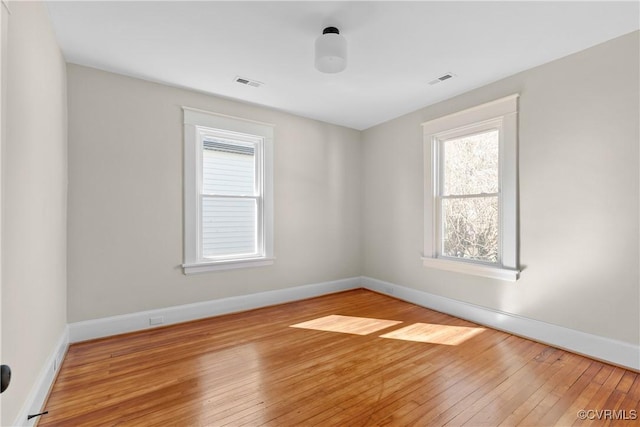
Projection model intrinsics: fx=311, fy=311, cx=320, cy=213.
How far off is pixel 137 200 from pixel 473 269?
3.75 metres

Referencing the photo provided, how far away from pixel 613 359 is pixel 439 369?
1435mm

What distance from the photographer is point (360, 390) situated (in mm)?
2188

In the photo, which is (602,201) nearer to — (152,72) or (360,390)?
(360,390)

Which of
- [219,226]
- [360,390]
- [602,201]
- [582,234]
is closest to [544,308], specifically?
[582,234]

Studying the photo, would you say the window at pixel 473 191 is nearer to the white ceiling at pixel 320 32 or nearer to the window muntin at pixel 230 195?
the white ceiling at pixel 320 32

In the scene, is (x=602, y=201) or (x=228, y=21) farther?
(x=602, y=201)

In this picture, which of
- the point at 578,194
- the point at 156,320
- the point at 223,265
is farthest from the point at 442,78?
the point at 156,320

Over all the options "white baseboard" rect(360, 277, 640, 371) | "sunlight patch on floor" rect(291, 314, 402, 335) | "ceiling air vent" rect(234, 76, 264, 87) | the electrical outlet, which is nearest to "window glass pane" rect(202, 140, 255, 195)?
"ceiling air vent" rect(234, 76, 264, 87)

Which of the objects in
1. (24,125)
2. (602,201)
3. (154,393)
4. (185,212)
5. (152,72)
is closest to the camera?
(24,125)

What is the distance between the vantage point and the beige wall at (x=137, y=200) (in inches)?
118

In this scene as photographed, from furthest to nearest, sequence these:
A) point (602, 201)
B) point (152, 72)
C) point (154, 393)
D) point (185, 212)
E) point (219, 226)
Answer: point (219, 226) → point (185, 212) → point (152, 72) → point (602, 201) → point (154, 393)

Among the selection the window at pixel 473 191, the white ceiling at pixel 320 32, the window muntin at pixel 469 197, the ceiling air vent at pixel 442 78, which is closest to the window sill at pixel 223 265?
the white ceiling at pixel 320 32

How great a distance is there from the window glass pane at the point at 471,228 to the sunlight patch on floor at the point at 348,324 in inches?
47.0

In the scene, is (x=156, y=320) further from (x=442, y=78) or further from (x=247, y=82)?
(x=442, y=78)
